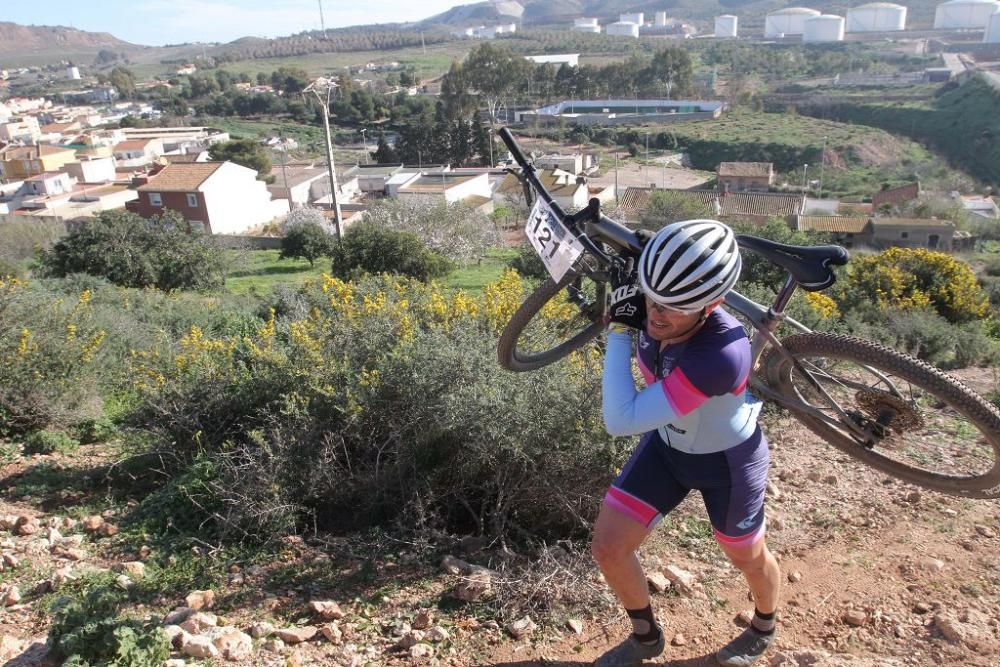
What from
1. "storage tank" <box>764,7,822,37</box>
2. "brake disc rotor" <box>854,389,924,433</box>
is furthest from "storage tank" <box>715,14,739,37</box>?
"brake disc rotor" <box>854,389,924,433</box>

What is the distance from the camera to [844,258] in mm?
3191

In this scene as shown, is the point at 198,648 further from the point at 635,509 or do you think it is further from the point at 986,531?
the point at 986,531

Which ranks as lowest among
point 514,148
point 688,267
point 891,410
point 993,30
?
point 891,410

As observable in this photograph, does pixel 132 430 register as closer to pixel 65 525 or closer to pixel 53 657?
pixel 65 525

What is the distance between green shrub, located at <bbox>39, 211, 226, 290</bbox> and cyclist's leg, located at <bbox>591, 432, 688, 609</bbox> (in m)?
20.6

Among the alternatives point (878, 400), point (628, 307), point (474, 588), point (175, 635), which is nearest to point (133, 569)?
point (175, 635)

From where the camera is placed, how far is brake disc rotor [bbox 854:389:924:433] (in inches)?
136

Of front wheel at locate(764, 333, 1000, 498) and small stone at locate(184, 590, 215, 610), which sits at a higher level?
front wheel at locate(764, 333, 1000, 498)

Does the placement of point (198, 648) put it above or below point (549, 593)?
above

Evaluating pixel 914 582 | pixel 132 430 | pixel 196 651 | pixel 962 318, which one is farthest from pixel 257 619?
pixel 962 318

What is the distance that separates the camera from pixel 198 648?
132 inches

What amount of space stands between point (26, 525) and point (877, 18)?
183 meters

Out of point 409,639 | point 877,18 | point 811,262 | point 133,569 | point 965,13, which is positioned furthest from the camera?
point 877,18

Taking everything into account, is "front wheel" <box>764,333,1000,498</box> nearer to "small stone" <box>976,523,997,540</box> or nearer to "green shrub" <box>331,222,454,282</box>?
"small stone" <box>976,523,997,540</box>
